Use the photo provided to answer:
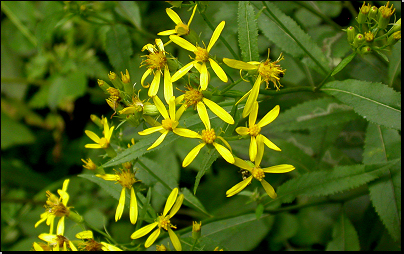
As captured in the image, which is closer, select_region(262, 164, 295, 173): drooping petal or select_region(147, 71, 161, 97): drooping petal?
select_region(262, 164, 295, 173): drooping petal

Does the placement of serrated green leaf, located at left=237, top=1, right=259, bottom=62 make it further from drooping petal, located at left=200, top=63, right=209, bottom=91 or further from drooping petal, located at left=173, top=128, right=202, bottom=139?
drooping petal, located at left=173, top=128, right=202, bottom=139

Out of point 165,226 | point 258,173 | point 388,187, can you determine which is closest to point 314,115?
point 388,187

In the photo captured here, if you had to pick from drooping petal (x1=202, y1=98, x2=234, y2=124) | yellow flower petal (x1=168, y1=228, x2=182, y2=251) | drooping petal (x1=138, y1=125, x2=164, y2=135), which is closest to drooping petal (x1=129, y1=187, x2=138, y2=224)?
yellow flower petal (x1=168, y1=228, x2=182, y2=251)

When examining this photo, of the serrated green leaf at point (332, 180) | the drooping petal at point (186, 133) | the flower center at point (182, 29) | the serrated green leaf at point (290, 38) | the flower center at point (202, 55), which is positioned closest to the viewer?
the drooping petal at point (186, 133)

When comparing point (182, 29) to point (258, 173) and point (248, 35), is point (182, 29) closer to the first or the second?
point (248, 35)

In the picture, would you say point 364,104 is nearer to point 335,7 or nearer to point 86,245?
point 335,7

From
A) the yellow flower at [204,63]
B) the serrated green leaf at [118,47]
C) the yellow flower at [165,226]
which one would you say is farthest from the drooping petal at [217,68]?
the serrated green leaf at [118,47]

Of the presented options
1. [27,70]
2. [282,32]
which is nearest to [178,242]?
[282,32]

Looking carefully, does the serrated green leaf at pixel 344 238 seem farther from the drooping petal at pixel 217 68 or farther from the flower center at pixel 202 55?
the flower center at pixel 202 55
